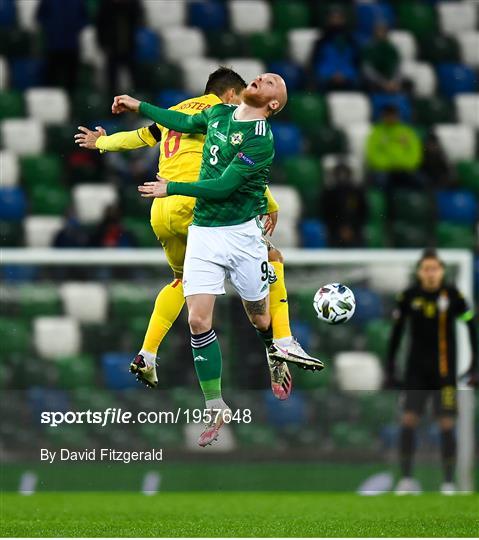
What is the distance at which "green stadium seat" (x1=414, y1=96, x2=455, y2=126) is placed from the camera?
61.9ft

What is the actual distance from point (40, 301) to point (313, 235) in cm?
311

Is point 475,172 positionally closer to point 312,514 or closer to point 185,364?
point 185,364

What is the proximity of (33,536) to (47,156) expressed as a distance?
22.3 ft

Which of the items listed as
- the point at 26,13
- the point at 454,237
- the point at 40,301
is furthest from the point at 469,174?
the point at 40,301

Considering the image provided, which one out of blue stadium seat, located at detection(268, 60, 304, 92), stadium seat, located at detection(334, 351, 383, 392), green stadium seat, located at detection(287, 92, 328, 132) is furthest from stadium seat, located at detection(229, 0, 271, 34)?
stadium seat, located at detection(334, 351, 383, 392)

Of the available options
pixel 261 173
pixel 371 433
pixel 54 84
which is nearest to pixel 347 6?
pixel 54 84

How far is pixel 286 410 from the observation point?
14.4m

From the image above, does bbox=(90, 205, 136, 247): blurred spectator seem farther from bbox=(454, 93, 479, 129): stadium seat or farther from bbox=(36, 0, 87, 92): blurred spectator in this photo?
bbox=(454, 93, 479, 129): stadium seat

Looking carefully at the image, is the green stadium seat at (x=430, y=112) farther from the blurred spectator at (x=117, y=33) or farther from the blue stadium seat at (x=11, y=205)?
the blue stadium seat at (x=11, y=205)

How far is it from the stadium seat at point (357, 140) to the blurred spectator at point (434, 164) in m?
0.61

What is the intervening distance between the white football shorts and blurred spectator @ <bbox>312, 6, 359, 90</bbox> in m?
8.33

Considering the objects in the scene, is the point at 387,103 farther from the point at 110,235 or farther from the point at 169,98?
the point at 110,235

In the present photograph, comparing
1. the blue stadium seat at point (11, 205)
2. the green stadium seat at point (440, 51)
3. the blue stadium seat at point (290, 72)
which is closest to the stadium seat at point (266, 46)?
the blue stadium seat at point (290, 72)

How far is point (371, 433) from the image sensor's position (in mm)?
14570
